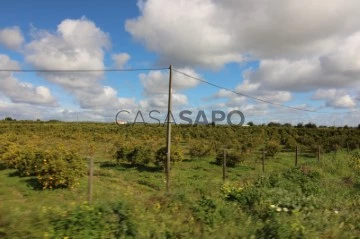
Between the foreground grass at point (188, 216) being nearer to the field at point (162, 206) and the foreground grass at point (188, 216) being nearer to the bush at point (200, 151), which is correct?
the field at point (162, 206)

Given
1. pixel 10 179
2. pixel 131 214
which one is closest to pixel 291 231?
pixel 131 214

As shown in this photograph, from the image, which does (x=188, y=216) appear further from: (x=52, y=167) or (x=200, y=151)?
(x=200, y=151)

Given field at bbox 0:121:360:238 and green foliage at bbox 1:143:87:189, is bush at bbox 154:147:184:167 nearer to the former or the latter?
field at bbox 0:121:360:238

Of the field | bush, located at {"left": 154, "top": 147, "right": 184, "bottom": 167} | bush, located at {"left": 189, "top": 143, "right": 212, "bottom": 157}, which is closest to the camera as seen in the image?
the field

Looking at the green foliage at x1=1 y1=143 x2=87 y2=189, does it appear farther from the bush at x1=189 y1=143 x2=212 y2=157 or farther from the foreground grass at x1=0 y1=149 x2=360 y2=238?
the bush at x1=189 y1=143 x2=212 y2=157

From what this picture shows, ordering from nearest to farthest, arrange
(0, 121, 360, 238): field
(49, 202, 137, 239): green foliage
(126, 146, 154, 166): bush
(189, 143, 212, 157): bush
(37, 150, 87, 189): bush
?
(49, 202, 137, 239): green foliage → (0, 121, 360, 238): field → (37, 150, 87, 189): bush → (126, 146, 154, 166): bush → (189, 143, 212, 157): bush

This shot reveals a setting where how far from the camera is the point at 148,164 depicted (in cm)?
2275

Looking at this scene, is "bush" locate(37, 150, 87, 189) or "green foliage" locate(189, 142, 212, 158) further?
"green foliage" locate(189, 142, 212, 158)

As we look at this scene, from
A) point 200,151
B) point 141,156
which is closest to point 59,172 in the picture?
point 141,156

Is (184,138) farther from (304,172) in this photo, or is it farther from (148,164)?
(304,172)

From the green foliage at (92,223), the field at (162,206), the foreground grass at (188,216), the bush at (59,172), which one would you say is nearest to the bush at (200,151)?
the field at (162,206)

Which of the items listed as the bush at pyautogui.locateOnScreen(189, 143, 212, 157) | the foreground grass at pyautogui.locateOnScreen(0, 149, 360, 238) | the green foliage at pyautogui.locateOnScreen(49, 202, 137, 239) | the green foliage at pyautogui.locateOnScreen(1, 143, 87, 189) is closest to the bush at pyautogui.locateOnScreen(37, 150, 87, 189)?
the green foliage at pyautogui.locateOnScreen(1, 143, 87, 189)

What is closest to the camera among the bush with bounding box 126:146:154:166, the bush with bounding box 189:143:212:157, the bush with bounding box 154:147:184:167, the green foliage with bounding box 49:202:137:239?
the green foliage with bounding box 49:202:137:239

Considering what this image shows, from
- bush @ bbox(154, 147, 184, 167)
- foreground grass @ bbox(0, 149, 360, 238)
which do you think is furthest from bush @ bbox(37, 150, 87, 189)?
bush @ bbox(154, 147, 184, 167)
